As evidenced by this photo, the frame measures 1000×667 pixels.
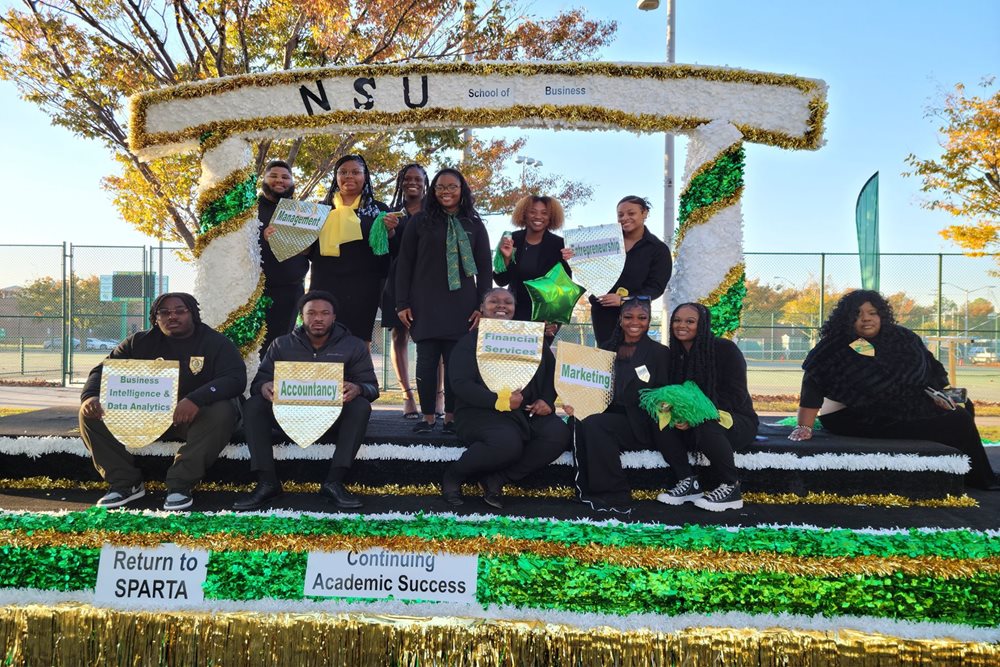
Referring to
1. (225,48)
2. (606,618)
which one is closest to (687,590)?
(606,618)

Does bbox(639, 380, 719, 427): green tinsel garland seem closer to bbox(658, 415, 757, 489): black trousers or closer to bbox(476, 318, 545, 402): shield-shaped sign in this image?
bbox(658, 415, 757, 489): black trousers

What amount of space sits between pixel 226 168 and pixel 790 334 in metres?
11.7

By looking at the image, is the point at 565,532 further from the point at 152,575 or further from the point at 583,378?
the point at 152,575

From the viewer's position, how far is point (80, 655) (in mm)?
2279

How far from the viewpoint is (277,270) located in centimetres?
455

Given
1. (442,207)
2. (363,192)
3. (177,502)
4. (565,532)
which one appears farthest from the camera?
(363,192)

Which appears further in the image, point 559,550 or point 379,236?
point 379,236

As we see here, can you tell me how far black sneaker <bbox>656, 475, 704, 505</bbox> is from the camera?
328 centimetres

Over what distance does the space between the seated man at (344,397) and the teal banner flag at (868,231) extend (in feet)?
12.1

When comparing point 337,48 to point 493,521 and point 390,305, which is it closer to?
point 390,305

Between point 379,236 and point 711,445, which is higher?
point 379,236

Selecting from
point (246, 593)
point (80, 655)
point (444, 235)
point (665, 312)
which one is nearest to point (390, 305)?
point (444, 235)

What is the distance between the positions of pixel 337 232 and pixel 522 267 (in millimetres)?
1294

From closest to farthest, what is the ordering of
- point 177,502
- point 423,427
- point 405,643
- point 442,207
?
point 405,643, point 177,502, point 423,427, point 442,207
